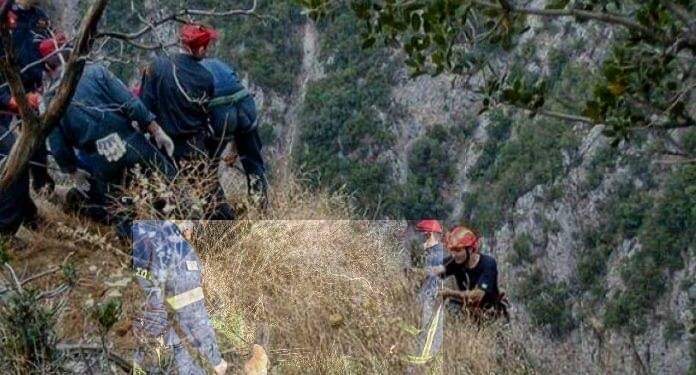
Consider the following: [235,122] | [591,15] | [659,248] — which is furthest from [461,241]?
[659,248]

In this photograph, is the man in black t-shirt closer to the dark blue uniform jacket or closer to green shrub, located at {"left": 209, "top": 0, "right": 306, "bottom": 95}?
the dark blue uniform jacket

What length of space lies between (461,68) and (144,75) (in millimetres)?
4113

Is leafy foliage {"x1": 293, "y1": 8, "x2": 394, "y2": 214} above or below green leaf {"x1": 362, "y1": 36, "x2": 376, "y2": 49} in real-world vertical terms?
below

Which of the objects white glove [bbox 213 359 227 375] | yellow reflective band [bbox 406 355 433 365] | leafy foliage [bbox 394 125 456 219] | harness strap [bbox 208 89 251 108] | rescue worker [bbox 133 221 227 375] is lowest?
leafy foliage [bbox 394 125 456 219]

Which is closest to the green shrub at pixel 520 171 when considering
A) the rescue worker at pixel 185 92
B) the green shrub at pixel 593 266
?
the green shrub at pixel 593 266

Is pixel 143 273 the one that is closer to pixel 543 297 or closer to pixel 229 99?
pixel 229 99

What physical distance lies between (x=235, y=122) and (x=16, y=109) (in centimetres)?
137

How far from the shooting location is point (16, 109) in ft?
26.3

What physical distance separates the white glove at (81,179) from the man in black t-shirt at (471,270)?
2.16 metres

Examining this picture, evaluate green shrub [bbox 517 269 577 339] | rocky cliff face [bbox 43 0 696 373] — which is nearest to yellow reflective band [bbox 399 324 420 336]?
green shrub [bbox 517 269 577 339]

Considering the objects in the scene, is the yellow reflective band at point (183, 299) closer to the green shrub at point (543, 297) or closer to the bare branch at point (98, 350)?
the bare branch at point (98, 350)

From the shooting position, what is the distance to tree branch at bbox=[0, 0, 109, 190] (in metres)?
5.25

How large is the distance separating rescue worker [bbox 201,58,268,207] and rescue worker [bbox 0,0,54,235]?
41.4 inches

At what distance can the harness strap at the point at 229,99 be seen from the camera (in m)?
8.54
